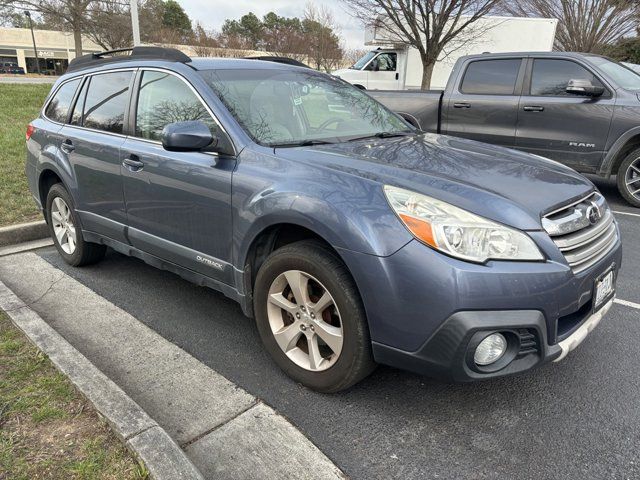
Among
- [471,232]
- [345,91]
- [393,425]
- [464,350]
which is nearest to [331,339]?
[393,425]

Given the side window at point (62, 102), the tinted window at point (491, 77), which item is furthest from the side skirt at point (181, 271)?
the tinted window at point (491, 77)

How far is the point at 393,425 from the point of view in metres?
2.48

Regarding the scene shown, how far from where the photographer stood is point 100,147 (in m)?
3.77

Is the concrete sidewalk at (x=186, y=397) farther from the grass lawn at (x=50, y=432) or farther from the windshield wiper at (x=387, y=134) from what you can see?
the windshield wiper at (x=387, y=134)

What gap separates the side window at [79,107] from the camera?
4.20 metres

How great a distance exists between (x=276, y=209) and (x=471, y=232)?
38.4 inches

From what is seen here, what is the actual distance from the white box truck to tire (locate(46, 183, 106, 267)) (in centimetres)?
1396

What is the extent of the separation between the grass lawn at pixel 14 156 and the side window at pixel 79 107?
173 centimetres

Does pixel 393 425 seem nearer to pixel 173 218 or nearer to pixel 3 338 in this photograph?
pixel 173 218

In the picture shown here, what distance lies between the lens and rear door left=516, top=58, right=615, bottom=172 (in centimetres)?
635

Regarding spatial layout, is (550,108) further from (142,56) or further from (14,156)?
(14,156)

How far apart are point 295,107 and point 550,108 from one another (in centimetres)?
463

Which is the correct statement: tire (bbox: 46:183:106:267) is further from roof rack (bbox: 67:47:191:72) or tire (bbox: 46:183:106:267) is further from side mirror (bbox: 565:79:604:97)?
side mirror (bbox: 565:79:604:97)

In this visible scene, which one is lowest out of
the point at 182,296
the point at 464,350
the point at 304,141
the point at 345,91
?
the point at 182,296
